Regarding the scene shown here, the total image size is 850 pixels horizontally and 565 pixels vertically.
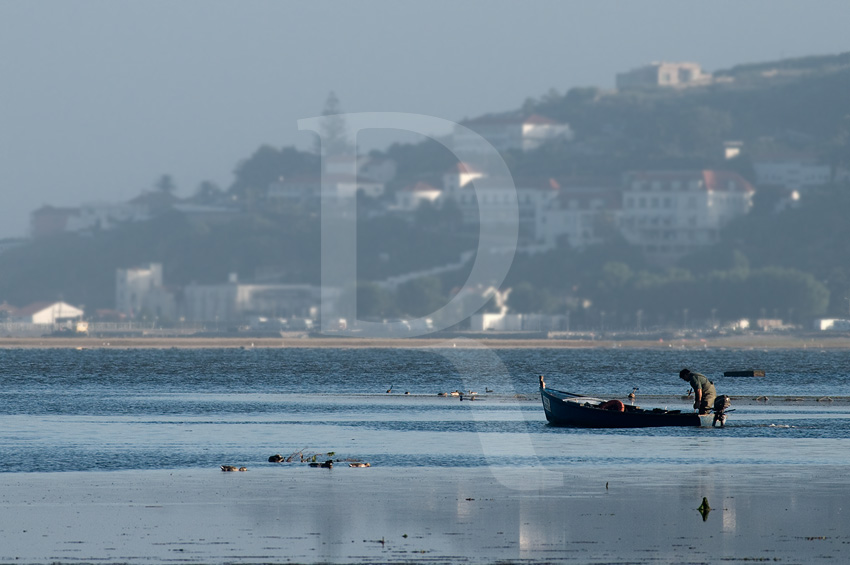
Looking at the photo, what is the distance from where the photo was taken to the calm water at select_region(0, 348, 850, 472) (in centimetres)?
3903

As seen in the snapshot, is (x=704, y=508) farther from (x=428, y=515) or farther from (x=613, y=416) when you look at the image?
(x=613, y=416)

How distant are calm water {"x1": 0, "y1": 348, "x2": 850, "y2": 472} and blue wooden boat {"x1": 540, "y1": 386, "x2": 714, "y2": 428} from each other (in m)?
0.48

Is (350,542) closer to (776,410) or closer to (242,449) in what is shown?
(242,449)

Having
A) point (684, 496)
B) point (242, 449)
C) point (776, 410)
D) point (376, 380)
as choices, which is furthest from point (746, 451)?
point (376, 380)

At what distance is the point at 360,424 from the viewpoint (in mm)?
53656

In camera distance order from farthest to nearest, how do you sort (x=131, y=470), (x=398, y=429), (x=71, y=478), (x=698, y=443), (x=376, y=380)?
(x=376, y=380), (x=398, y=429), (x=698, y=443), (x=131, y=470), (x=71, y=478)

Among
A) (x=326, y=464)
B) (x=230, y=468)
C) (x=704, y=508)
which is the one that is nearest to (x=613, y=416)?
(x=326, y=464)

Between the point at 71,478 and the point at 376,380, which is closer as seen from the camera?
the point at 71,478

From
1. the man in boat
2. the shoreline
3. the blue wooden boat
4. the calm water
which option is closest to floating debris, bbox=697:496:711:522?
the shoreline

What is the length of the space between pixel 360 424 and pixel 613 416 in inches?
416

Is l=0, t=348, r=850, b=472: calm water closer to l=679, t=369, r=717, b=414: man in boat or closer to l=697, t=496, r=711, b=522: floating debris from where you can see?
l=679, t=369, r=717, b=414: man in boat

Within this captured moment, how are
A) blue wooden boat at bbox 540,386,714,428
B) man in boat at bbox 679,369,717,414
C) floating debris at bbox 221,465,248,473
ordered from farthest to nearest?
1. man in boat at bbox 679,369,717,414
2. blue wooden boat at bbox 540,386,714,428
3. floating debris at bbox 221,465,248,473

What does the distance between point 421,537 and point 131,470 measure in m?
13.4

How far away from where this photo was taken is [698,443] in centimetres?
4388
